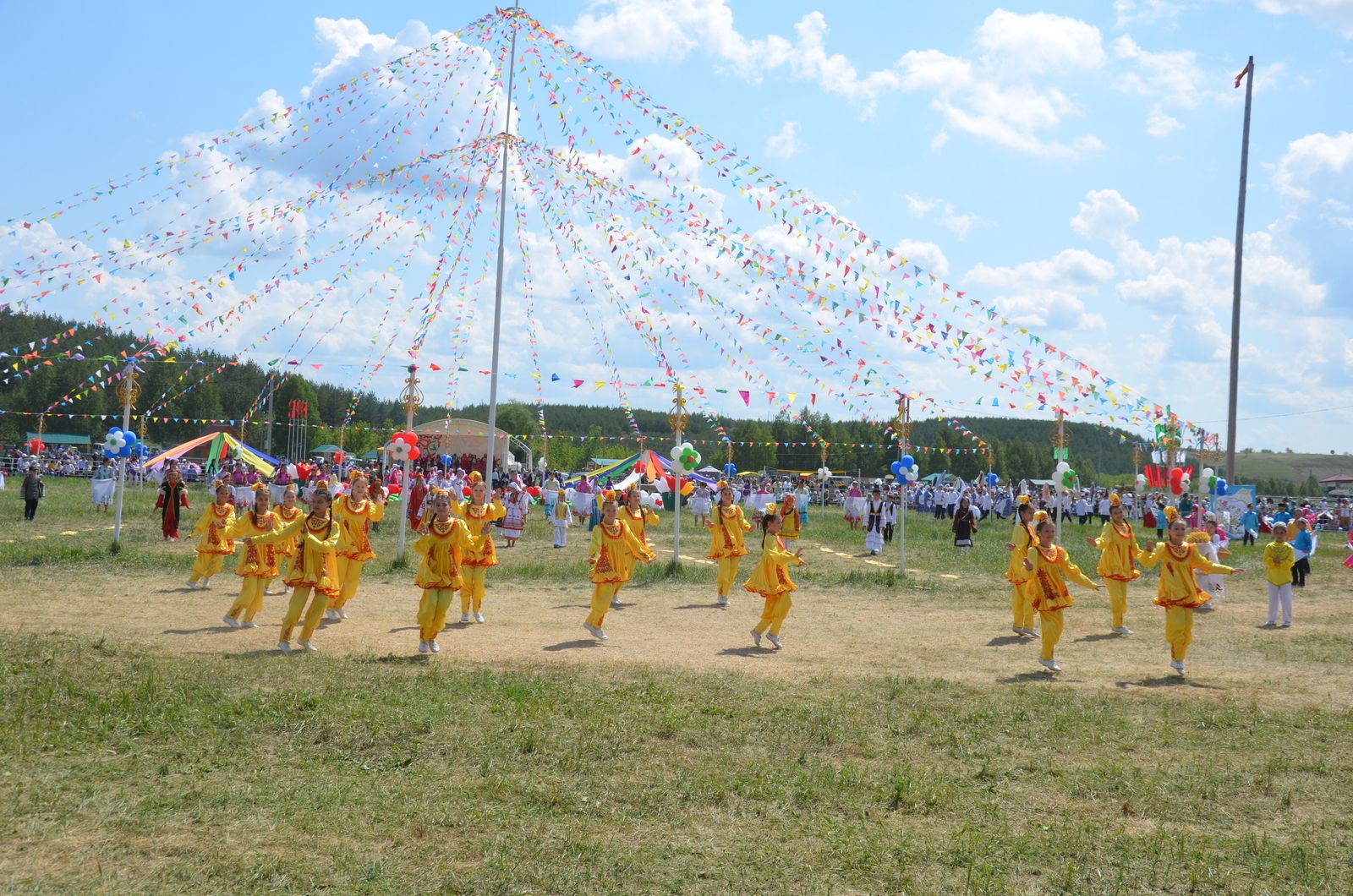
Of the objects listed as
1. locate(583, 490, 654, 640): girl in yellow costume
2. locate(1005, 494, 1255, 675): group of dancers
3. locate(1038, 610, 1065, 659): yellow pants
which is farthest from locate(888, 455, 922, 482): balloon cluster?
locate(1038, 610, 1065, 659): yellow pants

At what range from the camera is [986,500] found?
163ft

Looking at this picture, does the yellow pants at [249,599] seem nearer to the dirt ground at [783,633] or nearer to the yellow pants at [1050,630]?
the dirt ground at [783,633]

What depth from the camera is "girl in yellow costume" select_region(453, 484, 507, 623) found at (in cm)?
1502

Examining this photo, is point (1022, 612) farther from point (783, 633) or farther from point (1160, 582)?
point (783, 633)

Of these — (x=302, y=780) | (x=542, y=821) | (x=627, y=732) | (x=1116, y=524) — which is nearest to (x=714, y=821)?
(x=542, y=821)

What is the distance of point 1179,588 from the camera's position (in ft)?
41.6

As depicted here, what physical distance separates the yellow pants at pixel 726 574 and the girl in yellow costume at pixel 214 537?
795cm

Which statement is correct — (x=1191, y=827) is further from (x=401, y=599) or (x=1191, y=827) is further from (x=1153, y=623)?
(x=401, y=599)

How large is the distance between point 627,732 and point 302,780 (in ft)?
8.69

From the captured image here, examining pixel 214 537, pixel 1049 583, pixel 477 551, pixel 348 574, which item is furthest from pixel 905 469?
pixel 214 537

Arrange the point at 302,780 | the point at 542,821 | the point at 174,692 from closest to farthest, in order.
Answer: the point at 542,821 → the point at 302,780 → the point at 174,692

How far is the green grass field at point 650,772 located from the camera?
6121 mm

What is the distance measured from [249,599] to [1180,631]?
37.7 feet

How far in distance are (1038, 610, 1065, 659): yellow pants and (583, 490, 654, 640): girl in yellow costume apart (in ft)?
17.5
